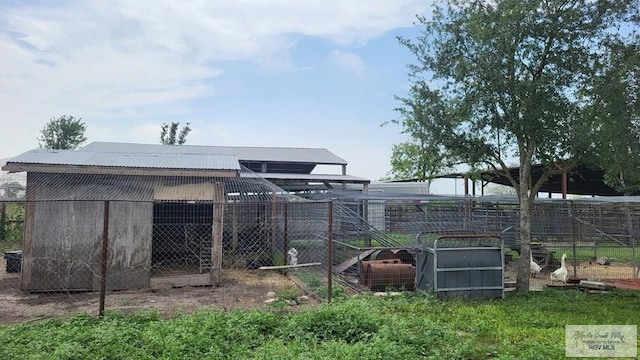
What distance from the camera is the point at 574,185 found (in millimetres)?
28844

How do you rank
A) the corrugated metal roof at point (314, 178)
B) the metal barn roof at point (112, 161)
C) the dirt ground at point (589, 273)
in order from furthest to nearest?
the corrugated metal roof at point (314, 178) → the dirt ground at point (589, 273) → the metal barn roof at point (112, 161)

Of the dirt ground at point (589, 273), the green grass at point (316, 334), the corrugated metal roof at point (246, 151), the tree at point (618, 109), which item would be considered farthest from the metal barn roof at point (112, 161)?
the corrugated metal roof at point (246, 151)

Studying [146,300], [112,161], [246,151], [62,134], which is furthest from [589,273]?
[62,134]

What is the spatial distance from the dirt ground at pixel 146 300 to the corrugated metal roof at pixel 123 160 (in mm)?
2584

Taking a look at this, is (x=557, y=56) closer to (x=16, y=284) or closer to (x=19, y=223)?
(x=16, y=284)

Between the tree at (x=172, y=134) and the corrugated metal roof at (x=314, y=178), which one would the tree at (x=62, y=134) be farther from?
the corrugated metal roof at (x=314, y=178)

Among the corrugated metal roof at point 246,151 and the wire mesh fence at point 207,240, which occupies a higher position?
the corrugated metal roof at point 246,151

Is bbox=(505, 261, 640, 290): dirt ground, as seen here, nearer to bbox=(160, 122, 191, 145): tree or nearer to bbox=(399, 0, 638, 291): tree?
bbox=(399, 0, 638, 291): tree

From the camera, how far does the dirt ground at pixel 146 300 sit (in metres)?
7.16

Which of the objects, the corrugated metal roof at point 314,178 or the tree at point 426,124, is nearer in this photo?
the tree at point 426,124

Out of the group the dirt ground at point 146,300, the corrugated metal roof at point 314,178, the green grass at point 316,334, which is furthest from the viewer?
the corrugated metal roof at point 314,178

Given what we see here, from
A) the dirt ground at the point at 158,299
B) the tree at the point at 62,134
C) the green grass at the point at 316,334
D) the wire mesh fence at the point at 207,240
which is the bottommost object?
the dirt ground at the point at 158,299

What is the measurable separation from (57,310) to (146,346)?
3.39 metres

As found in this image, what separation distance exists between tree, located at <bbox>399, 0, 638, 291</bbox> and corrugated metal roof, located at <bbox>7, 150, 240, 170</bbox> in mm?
4979
